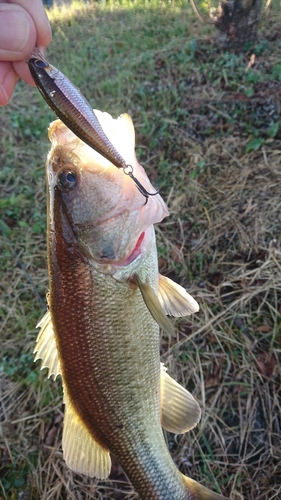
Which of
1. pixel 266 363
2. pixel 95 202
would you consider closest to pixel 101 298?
pixel 95 202

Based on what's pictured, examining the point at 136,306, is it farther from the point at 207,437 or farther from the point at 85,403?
the point at 207,437

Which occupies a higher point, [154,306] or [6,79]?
[6,79]

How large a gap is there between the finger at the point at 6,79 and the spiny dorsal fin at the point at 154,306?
0.89 meters

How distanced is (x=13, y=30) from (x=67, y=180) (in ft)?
1.57

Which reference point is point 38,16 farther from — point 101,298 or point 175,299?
point 175,299

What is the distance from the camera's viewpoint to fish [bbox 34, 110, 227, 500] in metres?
1.38

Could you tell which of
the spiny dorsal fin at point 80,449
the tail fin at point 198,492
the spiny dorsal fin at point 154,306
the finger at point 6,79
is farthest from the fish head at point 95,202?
the tail fin at point 198,492

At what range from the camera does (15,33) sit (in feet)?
4.11

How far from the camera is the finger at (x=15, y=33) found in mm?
1255

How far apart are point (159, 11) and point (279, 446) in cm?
531

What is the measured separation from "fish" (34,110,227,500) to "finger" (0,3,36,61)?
0.24 m

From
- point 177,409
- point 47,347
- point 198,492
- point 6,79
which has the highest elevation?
point 6,79

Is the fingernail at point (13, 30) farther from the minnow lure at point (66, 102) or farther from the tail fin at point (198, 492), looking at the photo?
the tail fin at point (198, 492)

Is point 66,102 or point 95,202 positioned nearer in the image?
point 66,102
